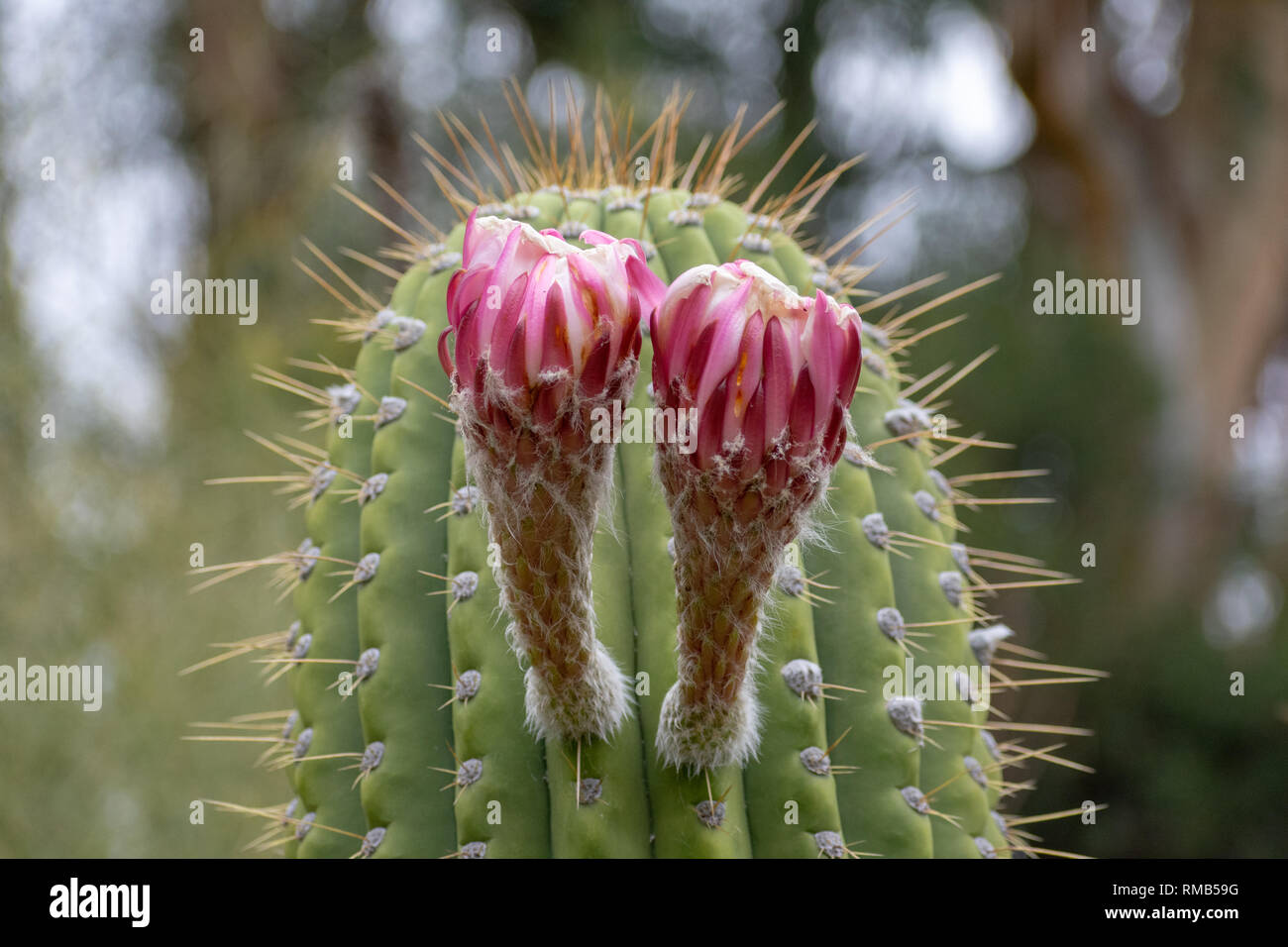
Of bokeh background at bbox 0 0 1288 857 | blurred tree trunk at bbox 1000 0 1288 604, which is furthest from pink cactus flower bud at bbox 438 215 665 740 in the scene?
blurred tree trunk at bbox 1000 0 1288 604

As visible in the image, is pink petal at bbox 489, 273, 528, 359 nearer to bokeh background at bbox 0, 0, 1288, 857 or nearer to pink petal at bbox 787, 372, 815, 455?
pink petal at bbox 787, 372, 815, 455

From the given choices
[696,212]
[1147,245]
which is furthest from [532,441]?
[1147,245]

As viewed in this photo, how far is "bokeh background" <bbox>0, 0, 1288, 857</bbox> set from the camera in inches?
124

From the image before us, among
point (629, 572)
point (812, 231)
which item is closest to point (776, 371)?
point (629, 572)

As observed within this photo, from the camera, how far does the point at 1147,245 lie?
571cm

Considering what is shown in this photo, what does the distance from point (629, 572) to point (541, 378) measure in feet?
1.36

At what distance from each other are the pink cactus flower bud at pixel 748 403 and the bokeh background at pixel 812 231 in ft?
8.87

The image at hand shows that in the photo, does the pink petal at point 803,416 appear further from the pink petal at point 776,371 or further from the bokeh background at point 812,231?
the bokeh background at point 812,231

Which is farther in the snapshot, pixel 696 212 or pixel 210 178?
pixel 210 178

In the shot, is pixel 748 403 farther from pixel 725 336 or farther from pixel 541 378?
pixel 541 378

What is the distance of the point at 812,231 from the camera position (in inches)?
201

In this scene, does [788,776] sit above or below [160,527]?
below
